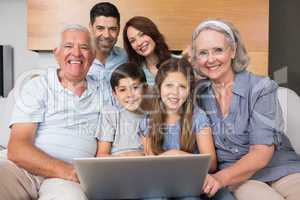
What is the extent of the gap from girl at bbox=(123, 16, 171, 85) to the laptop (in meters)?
0.56

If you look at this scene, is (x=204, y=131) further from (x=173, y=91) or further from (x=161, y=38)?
(x=161, y=38)

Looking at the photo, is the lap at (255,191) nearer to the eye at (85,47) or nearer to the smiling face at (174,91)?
the smiling face at (174,91)

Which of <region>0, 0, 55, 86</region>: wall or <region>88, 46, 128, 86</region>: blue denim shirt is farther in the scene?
<region>0, 0, 55, 86</region>: wall

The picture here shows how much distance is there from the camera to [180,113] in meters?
1.48

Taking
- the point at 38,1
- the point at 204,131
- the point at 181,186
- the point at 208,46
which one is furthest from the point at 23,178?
the point at 38,1

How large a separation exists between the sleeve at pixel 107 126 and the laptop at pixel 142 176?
12.2 inches

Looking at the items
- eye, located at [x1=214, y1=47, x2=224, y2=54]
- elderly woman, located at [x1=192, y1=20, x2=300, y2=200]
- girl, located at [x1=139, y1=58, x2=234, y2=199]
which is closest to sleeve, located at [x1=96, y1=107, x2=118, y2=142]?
girl, located at [x1=139, y1=58, x2=234, y2=199]

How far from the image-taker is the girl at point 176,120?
4.68 ft

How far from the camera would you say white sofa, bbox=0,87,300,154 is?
1729 millimetres

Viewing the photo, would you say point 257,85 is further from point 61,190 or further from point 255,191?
point 61,190

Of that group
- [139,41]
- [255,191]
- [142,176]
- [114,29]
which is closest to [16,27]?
[114,29]

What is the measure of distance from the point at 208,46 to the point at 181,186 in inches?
22.8

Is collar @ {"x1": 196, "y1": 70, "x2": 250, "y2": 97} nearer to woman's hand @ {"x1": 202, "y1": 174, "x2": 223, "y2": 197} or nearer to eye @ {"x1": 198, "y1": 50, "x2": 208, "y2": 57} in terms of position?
eye @ {"x1": 198, "y1": 50, "x2": 208, "y2": 57}

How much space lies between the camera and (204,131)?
142 centimetres
